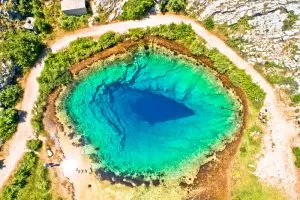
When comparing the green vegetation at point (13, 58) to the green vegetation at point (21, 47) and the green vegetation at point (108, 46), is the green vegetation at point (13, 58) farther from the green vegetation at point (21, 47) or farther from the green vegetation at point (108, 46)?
the green vegetation at point (108, 46)

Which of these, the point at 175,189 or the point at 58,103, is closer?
the point at 175,189

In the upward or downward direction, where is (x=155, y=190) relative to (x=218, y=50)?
downward

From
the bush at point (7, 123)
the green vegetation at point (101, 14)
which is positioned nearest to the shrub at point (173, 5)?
the green vegetation at point (101, 14)

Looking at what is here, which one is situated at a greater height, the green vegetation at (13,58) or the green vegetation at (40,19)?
the green vegetation at (40,19)

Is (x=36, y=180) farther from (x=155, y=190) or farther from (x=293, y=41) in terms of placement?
(x=293, y=41)

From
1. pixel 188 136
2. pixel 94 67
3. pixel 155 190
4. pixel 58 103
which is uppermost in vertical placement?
pixel 94 67

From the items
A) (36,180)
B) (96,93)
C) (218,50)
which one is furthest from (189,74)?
(36,180)

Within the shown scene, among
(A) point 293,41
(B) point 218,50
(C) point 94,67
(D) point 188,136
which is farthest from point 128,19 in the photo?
(A) point 293,41

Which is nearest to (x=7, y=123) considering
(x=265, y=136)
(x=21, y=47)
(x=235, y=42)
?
(x=21, y=47)
